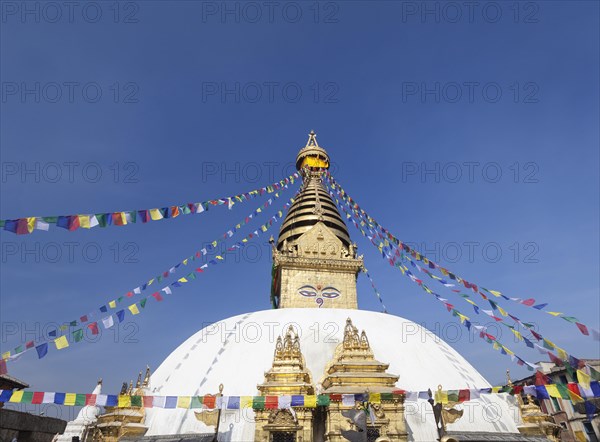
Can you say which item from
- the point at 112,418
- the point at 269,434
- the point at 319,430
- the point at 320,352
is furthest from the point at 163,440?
the point at 320,352

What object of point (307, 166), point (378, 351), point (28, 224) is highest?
point (307, 166)

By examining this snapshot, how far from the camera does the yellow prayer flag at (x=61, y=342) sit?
8914 millimetres

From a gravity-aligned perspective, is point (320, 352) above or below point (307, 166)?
below

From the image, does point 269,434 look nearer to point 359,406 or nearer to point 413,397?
point 359,406

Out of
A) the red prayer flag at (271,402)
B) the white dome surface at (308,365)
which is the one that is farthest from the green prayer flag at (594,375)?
the red prayer flag at (271,402)

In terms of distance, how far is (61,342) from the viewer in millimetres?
8945

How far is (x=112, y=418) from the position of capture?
1054 centimetres

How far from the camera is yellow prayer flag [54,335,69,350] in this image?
8.91 m

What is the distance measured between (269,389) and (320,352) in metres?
2.55

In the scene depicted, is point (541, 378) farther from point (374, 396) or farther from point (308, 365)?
point (308, 365)

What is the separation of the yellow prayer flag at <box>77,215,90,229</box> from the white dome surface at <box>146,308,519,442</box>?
231 inches

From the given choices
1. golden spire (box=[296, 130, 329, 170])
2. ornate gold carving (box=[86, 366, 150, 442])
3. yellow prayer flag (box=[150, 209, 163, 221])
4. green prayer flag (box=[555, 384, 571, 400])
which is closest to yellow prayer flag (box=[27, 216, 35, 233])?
yellow prayer flag (box=[150, 209, 163, 221])

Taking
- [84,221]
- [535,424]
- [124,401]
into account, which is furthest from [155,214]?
[535,424]

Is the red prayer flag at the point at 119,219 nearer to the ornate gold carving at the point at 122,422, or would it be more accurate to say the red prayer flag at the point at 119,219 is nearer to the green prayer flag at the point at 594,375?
the ornate gold carving at the point at 122,422
